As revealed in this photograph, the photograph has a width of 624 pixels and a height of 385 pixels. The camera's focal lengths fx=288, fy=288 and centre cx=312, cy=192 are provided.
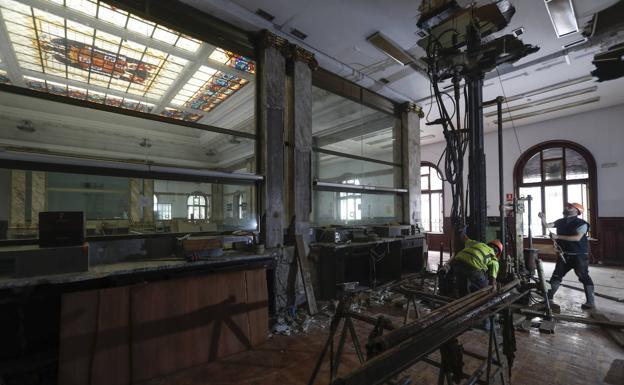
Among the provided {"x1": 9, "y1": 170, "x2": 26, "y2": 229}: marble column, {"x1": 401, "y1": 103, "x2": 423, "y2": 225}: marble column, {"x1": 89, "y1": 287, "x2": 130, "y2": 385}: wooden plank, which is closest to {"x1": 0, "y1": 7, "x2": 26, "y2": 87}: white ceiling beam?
{"x1": 9, "y1": 170, "x2": 26, "y2": 229}: marble column

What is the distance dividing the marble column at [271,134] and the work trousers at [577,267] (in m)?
4.42

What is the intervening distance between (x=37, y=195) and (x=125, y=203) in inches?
31.6

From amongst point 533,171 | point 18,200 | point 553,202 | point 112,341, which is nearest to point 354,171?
point 112,341

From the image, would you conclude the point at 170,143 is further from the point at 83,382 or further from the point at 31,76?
the point at 83,382

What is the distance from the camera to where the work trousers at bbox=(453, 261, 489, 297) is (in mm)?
3531

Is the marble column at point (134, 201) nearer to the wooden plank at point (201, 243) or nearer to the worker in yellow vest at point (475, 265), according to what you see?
the wooden plank at point (201, 243)

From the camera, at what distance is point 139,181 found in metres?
3.55

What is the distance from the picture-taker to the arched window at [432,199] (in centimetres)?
1162

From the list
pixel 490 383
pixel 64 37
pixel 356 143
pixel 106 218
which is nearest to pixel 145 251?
pixel 106 218

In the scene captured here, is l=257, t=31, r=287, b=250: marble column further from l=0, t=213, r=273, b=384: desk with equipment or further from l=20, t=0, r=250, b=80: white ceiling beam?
l=0, t=213, r=273, b=384: desk with equipment

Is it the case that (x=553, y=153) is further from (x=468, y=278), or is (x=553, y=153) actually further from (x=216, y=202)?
(x=216, y=202)

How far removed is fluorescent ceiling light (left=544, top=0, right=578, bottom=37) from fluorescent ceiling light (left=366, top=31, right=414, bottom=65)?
1.93 metres

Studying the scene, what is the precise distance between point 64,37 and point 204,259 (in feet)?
11.9

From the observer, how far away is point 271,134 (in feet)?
14.2
